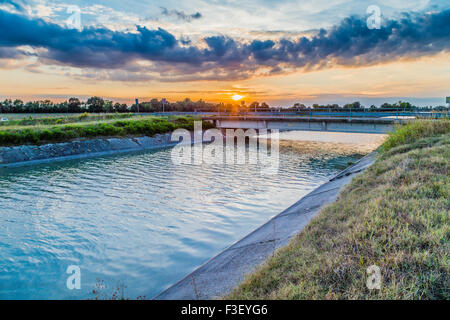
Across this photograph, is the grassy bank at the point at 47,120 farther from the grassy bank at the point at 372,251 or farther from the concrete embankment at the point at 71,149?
the grassy bank at the point at 372,251

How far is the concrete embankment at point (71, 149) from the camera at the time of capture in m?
23.1

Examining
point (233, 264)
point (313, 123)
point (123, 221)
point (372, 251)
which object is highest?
point (313, 123)

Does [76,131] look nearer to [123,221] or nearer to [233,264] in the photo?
[123,221]

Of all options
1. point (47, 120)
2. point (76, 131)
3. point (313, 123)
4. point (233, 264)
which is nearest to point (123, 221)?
point (233, 264)

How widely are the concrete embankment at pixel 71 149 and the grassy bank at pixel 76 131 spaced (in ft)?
3.04

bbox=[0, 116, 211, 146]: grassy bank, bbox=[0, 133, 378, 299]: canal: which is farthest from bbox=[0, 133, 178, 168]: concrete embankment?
bbox=[0, 133, 378, 299]: canal

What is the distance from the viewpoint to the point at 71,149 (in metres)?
27.4

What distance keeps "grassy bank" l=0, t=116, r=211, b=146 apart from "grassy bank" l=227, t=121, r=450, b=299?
2614cm

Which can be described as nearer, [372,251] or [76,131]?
[372,251]

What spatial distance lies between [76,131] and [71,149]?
3.23 m

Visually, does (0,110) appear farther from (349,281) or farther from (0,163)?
(349,281)

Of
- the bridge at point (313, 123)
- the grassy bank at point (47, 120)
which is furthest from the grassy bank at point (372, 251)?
the grassy bank at point (47, 120)

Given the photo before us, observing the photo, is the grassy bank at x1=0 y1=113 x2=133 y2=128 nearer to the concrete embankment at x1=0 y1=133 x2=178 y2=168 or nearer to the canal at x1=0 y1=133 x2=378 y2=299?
the concrete embankment at x1=0 y1=133 x2=178 y2=168
